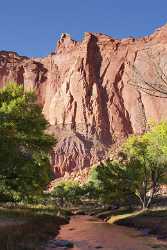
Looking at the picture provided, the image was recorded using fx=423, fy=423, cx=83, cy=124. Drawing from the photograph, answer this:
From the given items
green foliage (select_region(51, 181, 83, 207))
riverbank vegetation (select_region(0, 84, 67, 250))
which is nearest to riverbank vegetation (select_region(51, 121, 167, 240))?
riverbank vegetation (select_region(0, 84, 67, 250))

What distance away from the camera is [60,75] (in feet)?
576

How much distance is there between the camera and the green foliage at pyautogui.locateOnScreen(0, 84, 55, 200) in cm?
2806

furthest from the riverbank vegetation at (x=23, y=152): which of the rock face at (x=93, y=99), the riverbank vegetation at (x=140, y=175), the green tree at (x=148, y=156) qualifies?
the rock face at (x=93, y=99)

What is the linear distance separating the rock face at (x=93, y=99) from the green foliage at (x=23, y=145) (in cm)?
11097

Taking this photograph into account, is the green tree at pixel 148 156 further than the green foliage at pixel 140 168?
No

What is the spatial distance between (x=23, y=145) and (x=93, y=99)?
130187mm

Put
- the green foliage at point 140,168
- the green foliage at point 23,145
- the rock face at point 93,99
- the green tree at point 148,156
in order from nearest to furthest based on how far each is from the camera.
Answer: the green foliage at point 23,145, the green tree at point 148,156, the green foliage at point 140,168, the rock face at point 93,99

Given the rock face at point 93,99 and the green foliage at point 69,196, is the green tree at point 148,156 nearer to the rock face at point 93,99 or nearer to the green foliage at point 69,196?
the green foliage at point 69,196

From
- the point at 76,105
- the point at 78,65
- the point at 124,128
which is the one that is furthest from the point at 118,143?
the point at 78,65

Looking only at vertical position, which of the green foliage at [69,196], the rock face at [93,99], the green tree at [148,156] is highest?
the rock face at [93,99]

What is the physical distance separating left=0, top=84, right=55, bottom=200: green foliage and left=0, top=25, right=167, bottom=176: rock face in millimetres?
110969

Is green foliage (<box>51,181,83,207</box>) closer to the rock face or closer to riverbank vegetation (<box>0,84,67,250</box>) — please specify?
the rock face

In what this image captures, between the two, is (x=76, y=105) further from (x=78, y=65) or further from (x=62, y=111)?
(x=78, y=65)

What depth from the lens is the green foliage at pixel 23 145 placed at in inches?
1105
